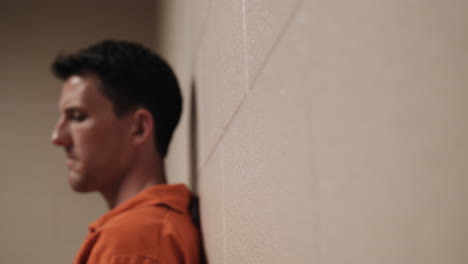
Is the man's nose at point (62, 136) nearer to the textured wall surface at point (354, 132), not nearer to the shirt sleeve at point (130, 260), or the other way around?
the shirt sleeve at point (130, 260)

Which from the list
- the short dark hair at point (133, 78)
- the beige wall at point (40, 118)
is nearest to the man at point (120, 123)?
the short dark hair at point (133, 78)

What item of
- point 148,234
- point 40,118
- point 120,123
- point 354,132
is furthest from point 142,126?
point 40,118

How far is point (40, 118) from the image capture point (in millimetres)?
2582

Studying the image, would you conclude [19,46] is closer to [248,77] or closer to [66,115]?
[66,115]

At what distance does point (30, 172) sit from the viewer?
250 centimetres

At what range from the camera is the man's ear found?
1169 millimetres

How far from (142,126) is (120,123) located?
61 mm

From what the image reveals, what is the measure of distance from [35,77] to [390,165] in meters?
2.73

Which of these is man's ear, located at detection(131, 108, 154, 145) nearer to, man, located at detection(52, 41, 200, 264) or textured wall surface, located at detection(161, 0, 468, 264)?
man, located at detection(52, 41, 200, 264)

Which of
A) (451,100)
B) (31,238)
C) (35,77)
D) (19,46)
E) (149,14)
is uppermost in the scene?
(451,100)

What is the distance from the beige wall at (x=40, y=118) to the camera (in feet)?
7.86

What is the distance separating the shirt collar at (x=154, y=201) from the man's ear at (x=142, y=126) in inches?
7.0

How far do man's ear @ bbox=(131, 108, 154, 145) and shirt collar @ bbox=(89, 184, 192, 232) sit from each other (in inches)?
7.0

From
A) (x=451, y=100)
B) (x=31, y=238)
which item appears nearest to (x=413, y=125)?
(x=451, y=100)
